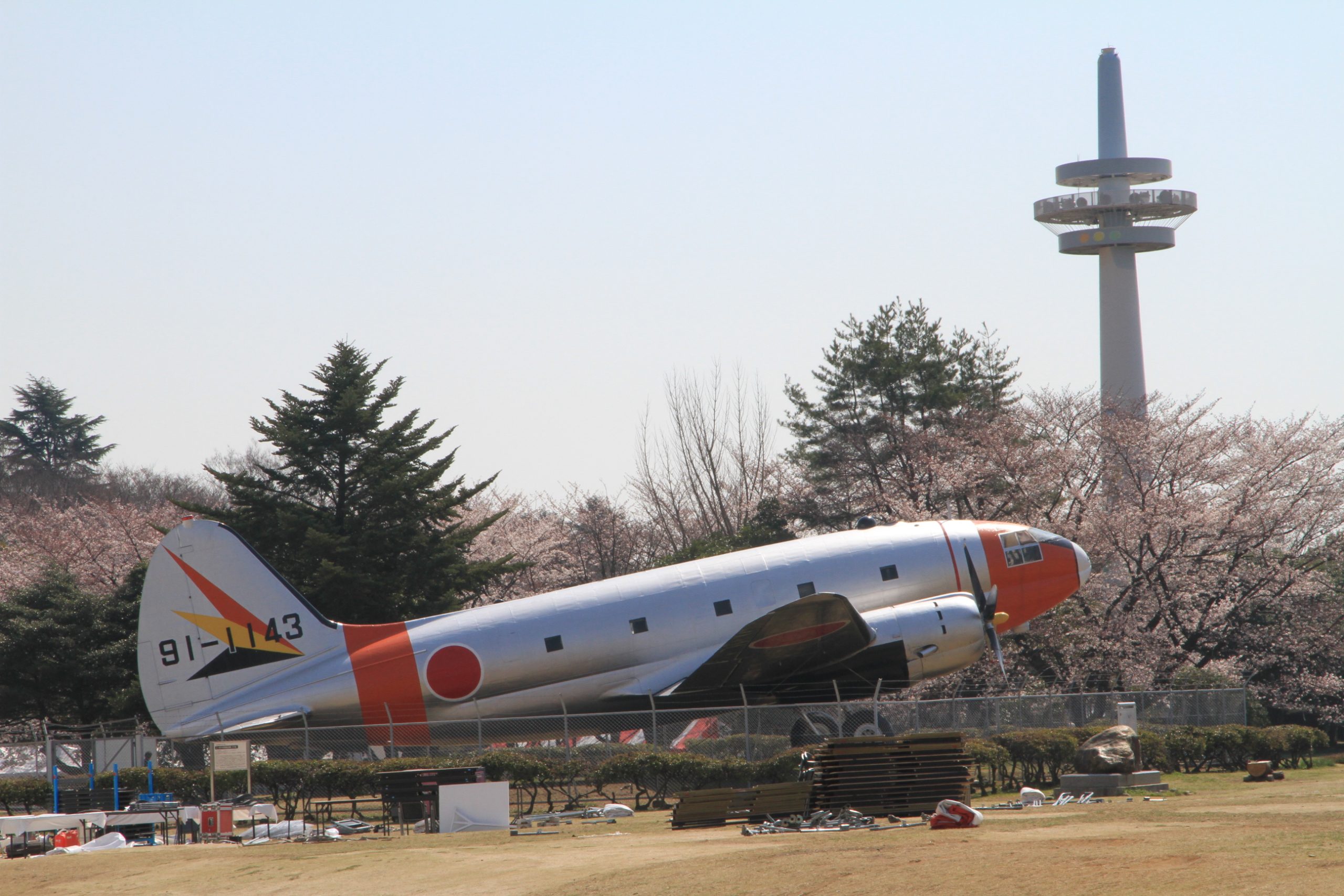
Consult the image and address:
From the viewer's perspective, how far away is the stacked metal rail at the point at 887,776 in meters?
20.9

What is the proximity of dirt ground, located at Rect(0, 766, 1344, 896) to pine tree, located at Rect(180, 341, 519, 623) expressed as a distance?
71.5 ft

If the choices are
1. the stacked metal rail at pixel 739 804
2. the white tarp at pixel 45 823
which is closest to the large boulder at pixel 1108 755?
the stacked metal rail at pixel 739 804

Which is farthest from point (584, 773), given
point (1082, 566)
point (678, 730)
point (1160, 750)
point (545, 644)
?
point (1082, 566)

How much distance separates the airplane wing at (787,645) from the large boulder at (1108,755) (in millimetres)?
4733

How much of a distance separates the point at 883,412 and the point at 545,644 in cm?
3233

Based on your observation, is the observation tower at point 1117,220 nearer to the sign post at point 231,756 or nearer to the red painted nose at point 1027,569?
the red painted nose at point 1027,569

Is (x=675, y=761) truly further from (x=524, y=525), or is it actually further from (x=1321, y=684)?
(x=524, y=525)

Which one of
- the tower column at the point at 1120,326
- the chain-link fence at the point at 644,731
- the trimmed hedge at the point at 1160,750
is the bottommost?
the trimmed hedge at the point at 1160,750

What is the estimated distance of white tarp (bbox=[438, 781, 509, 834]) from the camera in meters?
22.5

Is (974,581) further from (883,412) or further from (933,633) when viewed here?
(883,412)

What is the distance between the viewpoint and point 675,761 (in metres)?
25.1

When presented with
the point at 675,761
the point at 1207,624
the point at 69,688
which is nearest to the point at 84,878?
the point at 675,761

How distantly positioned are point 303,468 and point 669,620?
21409 mm

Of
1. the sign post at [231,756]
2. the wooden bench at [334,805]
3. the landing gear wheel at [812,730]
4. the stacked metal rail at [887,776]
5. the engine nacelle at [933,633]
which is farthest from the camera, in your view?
the engine nacelle at [933,633]
